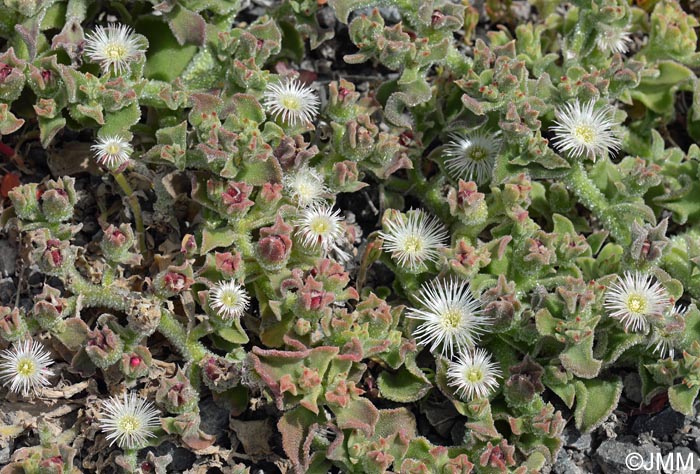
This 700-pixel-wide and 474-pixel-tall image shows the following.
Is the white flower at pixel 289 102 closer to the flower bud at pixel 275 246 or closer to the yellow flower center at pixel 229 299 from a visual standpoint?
the flower bud at pixel 275 246

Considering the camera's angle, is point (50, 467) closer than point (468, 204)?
Yes

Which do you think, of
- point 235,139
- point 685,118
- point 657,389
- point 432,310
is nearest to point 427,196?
point 432,310

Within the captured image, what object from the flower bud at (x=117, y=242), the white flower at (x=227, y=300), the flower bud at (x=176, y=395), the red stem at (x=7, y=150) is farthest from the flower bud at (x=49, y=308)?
the red stem at (x=7, y=150)

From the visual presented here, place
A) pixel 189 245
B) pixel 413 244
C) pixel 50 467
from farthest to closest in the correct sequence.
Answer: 1. pixel 413 244
2. pixel 189 245
3. pixel 50 467

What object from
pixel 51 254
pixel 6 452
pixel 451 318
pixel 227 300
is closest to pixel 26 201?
pixel 51 254

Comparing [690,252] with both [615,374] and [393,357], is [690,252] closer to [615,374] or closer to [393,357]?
[615,374]

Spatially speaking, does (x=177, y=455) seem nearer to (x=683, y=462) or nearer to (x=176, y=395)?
(x=176, y=395)

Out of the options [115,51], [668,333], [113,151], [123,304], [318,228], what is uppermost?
[115,51]
